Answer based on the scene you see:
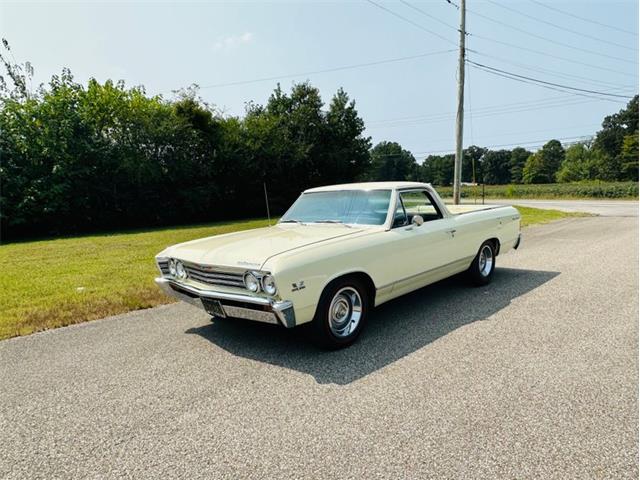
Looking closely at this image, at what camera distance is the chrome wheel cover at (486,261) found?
20.6 ft

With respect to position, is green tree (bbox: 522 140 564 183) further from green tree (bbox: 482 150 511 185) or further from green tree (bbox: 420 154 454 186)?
green tree (bbox: 420 154 454 186)

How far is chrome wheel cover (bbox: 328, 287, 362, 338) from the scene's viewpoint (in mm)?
4023

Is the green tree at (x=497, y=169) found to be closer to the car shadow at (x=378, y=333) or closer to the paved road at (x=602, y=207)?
the paved road at (x=602, y=207)

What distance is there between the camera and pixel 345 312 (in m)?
4.15

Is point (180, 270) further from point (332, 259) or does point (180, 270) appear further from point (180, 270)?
point (332, 259)

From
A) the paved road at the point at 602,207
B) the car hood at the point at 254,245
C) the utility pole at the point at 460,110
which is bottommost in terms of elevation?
the paved road at the point at 602,207

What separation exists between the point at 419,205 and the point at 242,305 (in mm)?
2848

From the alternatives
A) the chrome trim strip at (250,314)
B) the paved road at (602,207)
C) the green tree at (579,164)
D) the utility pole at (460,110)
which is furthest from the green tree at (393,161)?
the chrome trim strip at (250,314)

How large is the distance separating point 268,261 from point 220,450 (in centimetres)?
149

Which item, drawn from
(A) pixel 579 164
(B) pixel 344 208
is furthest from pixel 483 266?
(A) pixel 579 164

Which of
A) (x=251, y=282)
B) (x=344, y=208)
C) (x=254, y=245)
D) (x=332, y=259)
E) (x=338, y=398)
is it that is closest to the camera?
(x=338, y=398)

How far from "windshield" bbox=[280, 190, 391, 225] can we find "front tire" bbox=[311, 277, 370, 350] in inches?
36.6

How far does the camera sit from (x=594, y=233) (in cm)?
1233

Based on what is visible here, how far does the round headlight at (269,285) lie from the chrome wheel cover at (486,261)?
12.5 feet
